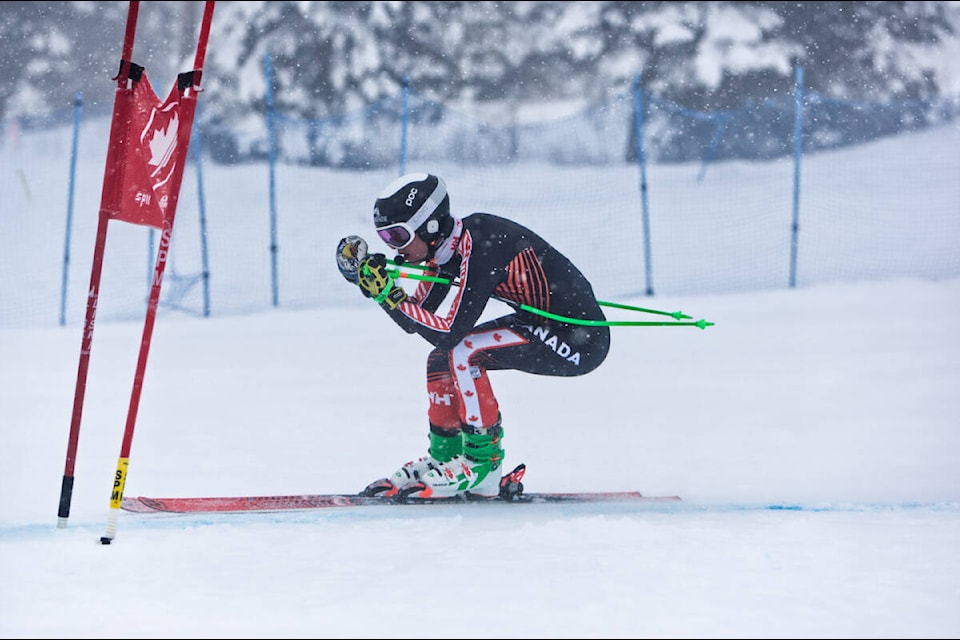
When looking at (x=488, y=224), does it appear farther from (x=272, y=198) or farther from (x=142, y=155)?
(x=272, y=198)

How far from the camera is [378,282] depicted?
13.2 feet

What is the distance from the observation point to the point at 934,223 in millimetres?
16125

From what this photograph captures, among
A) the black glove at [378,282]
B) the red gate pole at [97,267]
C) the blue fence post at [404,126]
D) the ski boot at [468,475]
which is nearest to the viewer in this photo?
the red gate pole at [97,267]

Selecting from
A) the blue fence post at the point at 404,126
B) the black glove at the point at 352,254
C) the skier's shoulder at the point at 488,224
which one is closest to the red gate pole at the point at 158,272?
the black glove at the point at 352,254

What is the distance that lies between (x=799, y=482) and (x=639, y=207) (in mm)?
13146

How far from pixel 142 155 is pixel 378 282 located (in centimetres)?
104

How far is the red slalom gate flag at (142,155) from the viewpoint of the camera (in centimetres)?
392

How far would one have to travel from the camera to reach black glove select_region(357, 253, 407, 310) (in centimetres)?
402

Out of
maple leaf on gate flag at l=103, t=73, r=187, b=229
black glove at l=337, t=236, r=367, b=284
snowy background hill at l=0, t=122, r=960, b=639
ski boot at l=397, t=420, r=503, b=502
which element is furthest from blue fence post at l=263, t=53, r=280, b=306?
black glove at l=337, t=236, r=367, b=284

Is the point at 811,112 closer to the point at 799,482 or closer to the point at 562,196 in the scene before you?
the point at 562,196

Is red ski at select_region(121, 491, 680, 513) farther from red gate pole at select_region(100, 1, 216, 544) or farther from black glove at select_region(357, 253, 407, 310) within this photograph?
black glove at select_region(357, 253, 407, 310)

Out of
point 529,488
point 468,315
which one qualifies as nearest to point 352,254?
point 468,315

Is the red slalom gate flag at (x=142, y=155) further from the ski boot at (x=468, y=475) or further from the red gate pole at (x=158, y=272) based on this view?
the ski boot at (x=468, y=475)

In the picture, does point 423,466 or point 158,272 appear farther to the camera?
point 423,466
